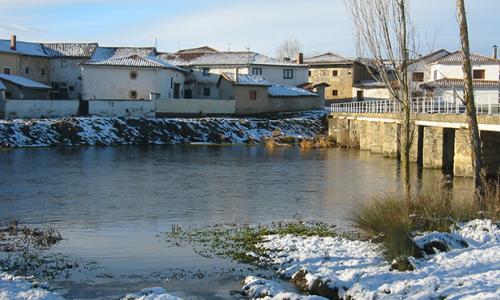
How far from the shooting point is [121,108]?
192ft

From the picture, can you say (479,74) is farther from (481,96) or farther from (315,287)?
(315,287)

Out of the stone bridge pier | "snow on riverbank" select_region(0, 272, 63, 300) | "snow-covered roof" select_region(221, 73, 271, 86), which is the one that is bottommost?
"snow on riverbank" select_region(0, 272, 63, 300)

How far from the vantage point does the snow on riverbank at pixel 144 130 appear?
5000 cm

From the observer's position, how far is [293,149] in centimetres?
5006

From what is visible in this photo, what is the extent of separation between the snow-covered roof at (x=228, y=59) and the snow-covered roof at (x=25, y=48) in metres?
16.8

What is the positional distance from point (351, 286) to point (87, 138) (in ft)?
145

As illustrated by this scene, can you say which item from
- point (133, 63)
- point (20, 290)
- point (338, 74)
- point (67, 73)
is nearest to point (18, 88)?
point (133, 63)

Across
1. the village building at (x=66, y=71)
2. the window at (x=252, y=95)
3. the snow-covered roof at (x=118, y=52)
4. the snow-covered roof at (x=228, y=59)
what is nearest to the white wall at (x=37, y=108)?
the village building at (x=66, y=71)

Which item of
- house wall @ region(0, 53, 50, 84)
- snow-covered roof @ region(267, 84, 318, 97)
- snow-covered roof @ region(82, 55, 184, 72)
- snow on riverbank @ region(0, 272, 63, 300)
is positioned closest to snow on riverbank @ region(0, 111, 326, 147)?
snow-covered roof @ region(267, 84, 318, 97)

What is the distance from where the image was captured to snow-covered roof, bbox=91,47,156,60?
248ft

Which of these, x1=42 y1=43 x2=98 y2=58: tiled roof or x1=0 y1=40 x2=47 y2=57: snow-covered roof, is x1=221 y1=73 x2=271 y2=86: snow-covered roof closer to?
x1=42 y1=43 x2=98 y2=58: tiled roof

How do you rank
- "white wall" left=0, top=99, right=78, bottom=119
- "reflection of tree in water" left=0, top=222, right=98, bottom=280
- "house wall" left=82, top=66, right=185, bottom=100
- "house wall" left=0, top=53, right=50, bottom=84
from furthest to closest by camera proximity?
"house wall" left=0, top=53, right=50, bottom=84 < "house wall" left=82, top=66, right=185, bottom=100 < "white wall" left=0, top=99, right=78, bottom=119 < "reflection of tree in water" left=0, top=222, right=98, bottom=280

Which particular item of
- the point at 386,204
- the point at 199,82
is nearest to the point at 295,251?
the point at 386,204

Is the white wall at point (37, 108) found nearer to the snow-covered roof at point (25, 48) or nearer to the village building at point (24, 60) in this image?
the village building at point (24, 60)
